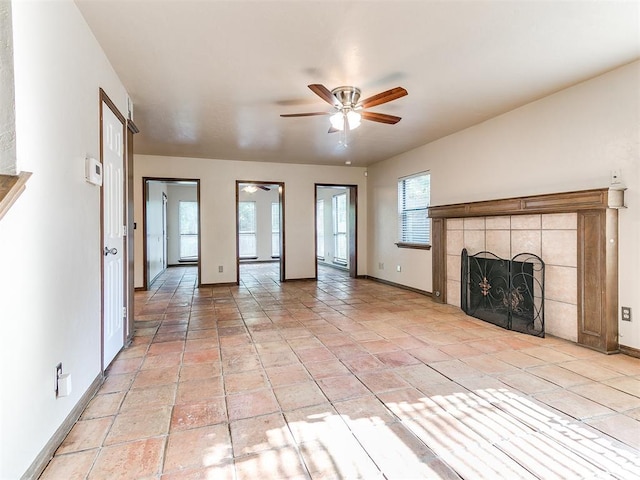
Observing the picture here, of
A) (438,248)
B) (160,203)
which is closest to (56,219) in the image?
(438,248)

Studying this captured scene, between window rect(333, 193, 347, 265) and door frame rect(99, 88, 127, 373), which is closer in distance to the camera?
door frame rect(99, 88, 127, 373)

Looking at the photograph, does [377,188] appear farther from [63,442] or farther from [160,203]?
[63,442]

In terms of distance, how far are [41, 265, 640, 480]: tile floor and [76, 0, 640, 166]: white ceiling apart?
2.41 meters

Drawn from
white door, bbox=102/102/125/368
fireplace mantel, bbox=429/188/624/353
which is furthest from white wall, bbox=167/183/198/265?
fireplace mantel, bbox=429/188/624/353

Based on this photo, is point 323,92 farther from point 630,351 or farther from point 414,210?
point 414,210

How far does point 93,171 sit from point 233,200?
14.3ft

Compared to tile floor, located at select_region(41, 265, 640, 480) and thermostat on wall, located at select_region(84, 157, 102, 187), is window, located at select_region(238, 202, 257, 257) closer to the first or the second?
tile floor, located at select_region(41, 265, 640, 480)

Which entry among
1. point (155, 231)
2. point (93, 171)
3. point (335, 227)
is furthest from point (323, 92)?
point (335, 227)

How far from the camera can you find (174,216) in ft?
32.7

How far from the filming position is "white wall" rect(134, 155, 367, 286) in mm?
6105

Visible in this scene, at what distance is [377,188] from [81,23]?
5453 mm

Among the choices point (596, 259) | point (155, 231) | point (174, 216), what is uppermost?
point (174, 216)

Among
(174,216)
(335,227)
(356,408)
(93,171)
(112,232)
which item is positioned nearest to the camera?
(356,408)

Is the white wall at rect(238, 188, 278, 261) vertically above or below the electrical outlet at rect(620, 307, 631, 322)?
above
